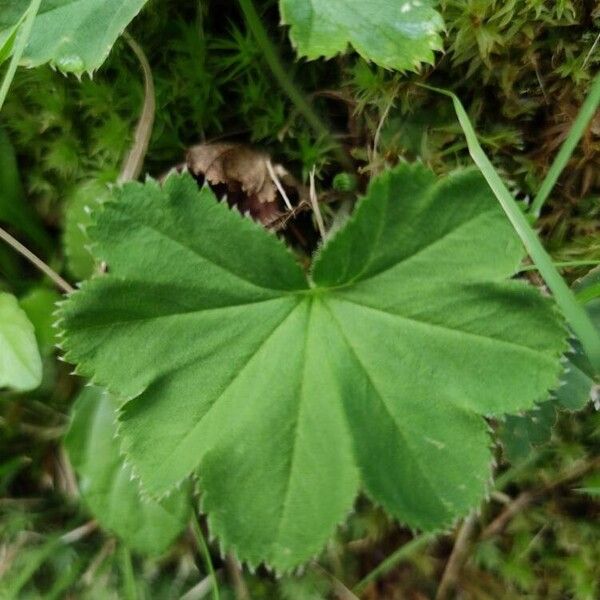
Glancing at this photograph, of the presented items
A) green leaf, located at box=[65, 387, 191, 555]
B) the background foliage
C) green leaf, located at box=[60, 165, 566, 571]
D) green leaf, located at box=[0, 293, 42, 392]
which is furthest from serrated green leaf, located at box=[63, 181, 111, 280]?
green leaf, located at box=[60, 165, 566, 571]

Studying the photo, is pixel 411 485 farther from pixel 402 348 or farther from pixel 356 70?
pixel 356 70

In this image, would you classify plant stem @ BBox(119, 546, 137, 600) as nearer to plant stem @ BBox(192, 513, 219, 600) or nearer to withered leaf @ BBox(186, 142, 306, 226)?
plant stem @ BBox(192, 513, 219, 600)

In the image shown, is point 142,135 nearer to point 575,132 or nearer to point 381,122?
point 381,122

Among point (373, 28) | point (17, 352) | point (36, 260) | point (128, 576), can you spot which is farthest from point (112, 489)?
point (373, 28)

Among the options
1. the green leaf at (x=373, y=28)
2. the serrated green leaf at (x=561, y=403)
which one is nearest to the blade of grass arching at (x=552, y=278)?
the serrated green leaf at (x=561, y=403)

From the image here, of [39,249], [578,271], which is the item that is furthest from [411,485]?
[39,249]

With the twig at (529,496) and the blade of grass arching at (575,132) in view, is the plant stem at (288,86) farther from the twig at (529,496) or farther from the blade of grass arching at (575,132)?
the twig at (529,496)
